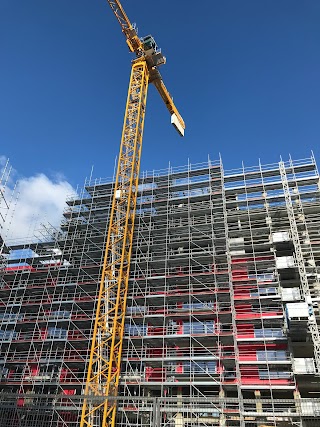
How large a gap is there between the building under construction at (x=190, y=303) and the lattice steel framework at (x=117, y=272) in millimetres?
1189

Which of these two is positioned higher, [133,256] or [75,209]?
[75,209]

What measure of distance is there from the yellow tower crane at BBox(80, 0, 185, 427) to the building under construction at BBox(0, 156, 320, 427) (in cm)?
124

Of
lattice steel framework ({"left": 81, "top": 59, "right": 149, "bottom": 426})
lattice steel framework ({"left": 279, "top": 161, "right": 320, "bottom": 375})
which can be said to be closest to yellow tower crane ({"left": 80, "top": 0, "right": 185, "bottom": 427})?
lattice steel framework ({"left": 81, "top": 59, "right": 149, "bottom": 426})

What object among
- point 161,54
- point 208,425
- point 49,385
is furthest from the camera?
point 161,54

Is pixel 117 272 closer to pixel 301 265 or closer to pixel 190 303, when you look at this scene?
pixel 190 303

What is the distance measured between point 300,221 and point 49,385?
70.8 feet

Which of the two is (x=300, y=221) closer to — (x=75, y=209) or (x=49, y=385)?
(x=75, y=209)

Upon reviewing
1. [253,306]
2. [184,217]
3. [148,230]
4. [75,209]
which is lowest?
[253,306]

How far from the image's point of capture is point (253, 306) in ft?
83.5

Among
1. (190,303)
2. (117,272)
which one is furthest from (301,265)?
(117,272)

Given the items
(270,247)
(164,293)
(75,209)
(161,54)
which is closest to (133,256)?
(164,293)

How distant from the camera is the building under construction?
21.9 metres

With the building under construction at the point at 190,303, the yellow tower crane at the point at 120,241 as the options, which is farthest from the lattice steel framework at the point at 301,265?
the yellow tower crane at the point at 120,241

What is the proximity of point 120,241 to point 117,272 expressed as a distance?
230 cm
